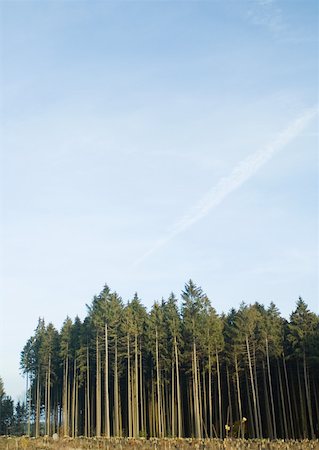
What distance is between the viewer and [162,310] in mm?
56312

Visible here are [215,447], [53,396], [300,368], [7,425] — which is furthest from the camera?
[7,425]

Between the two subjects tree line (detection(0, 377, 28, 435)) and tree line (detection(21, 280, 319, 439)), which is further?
tree line (detection(0, 377, 28, 435))

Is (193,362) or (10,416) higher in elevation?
(193,362)

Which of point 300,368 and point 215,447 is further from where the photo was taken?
point 300,368

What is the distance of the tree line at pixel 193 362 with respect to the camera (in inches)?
1906

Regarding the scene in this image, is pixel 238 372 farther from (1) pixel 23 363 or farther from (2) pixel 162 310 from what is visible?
(1) pixel 23 363

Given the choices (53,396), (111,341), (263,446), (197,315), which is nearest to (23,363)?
(53,396)

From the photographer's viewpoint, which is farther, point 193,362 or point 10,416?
point 10,416

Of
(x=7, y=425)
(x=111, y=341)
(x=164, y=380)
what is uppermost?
(x=111, y=341)

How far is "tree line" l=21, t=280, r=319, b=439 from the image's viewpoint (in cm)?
4841

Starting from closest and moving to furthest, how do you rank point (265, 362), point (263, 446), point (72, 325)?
point (263, 446) → point (265, 362) → point (72, 325)

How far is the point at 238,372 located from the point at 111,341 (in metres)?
14.2

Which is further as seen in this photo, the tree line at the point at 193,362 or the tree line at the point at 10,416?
the tree line at the point at 10,416

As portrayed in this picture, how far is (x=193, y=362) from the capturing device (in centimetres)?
4956
